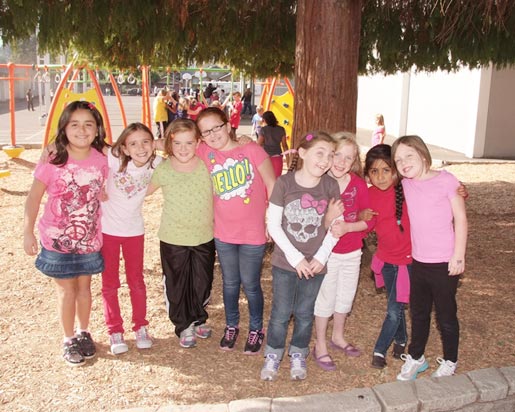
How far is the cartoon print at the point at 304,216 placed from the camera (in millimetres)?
3283

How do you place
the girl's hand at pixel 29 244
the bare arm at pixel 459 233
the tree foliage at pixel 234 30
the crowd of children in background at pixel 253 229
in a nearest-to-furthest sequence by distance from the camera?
the bare arm at pixel 459 233
the crowd of children in background at pixel 253 229
the girl's hand at pixel 29 244
the tree foliage at pixel 234 30

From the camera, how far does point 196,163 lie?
3.75 m

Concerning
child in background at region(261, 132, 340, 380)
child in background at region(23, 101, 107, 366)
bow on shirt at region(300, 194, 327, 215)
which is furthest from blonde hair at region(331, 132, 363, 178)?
child in background at region(23, 101, 107, 366)

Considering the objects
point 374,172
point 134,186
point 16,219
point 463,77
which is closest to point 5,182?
point 16,219

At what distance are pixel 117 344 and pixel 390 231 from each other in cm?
195

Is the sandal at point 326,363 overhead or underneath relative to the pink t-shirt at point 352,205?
underneath

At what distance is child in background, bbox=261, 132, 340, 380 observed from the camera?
10.7ft

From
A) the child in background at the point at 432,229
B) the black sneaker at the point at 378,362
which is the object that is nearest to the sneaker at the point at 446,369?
the child in background at the point at 432,229

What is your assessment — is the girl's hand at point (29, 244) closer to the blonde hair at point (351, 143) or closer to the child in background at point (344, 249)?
the child in background at point (344, 249)

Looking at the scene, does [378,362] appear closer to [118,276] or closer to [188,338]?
[188,338]

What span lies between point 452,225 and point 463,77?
13.8 metres

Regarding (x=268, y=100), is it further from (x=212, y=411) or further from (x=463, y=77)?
(x=212, y=411)

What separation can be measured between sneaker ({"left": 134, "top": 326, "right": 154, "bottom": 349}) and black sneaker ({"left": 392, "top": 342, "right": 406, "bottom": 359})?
1662 millimetres

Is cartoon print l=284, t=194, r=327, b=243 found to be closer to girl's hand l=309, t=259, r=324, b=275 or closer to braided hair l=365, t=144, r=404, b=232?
girl's hand l=309, t=259, r=324, b=275
